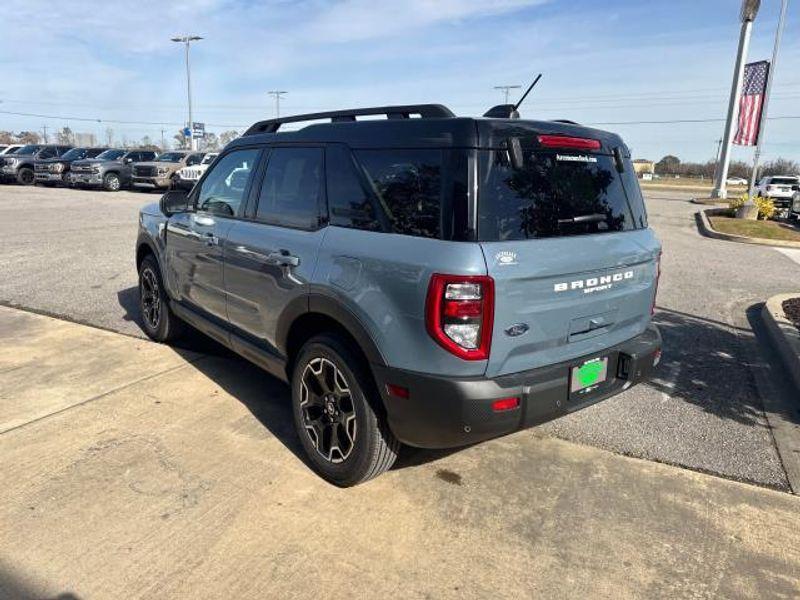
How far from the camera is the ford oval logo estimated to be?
2.57 metres

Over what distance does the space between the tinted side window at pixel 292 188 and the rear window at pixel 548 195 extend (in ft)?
3.49

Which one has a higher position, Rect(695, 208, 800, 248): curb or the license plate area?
the license plate area

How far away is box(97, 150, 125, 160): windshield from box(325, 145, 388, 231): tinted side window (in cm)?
2705

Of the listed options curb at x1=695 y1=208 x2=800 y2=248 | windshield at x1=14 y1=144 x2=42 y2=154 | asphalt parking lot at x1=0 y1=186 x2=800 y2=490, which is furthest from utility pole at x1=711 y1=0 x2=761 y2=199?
windshield at x1=14 y1=144 x2=42 y2=154

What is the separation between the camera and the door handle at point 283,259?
10.6 ft

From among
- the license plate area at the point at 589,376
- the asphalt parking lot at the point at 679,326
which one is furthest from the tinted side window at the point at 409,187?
the asphalt parking lot at the point at 679,326

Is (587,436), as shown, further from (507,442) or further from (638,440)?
(507,442)

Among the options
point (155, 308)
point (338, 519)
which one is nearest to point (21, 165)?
point (155, 308)

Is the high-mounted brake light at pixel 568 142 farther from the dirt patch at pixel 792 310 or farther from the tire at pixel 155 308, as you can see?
the dirt patch at pixel 792 310

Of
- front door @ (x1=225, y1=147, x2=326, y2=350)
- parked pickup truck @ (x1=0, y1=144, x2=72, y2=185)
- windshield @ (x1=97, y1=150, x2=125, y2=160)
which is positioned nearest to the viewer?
front door @ (x1=225, y1=147, x2=326, y2=350)

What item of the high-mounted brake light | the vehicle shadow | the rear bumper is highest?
the high-mounted brake light

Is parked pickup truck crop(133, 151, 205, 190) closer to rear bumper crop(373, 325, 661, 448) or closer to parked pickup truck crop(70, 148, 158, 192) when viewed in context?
parked pickup truck crop(70, 148, 158, 192)

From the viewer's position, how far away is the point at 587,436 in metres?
3.85

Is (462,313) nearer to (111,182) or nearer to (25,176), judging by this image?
(111,182)
